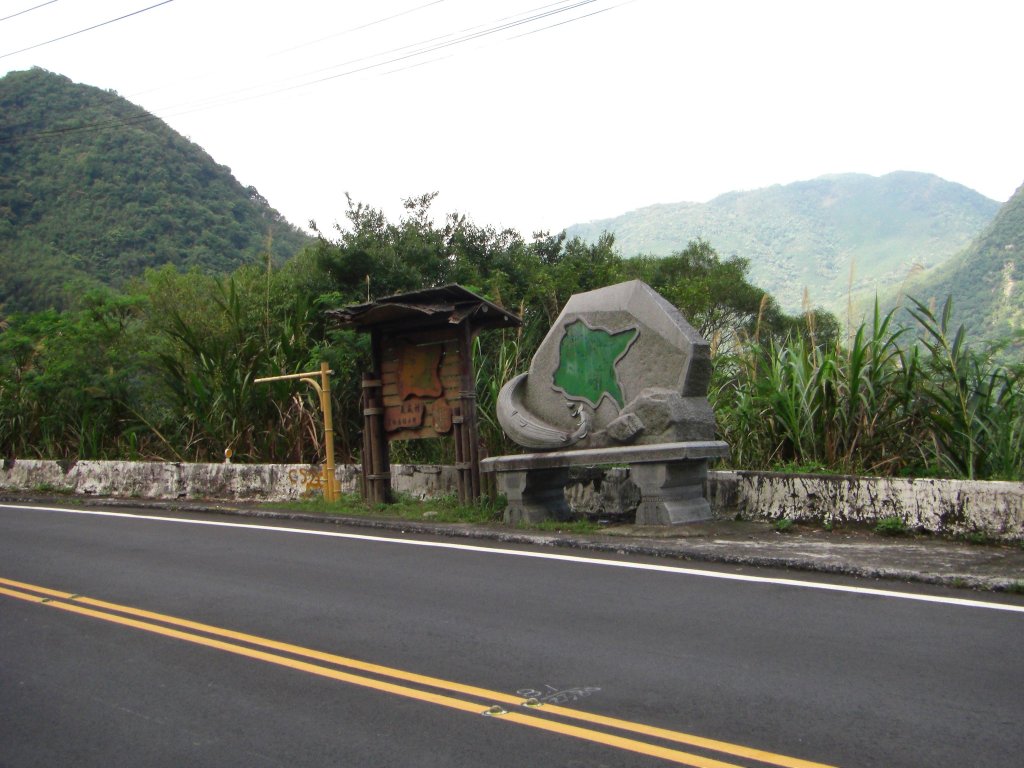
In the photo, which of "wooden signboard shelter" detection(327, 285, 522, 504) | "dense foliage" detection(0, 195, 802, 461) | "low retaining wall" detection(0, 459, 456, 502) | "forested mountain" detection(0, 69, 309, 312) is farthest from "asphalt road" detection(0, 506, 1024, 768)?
"forested mountain" detection(0, 69, 309, 312)

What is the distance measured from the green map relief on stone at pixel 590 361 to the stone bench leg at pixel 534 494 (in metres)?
0.92

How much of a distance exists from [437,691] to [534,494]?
17.9 ft

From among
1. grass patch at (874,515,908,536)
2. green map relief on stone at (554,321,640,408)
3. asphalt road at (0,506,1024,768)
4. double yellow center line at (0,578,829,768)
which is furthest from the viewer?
green map relief on stone at (554,321,640,408)

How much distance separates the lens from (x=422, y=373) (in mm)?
11578

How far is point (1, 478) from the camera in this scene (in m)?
17.6

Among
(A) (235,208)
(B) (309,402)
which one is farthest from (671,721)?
(A) (235,208)

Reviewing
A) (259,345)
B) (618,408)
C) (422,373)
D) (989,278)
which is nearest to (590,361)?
(618,408)

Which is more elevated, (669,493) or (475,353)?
(475,353)

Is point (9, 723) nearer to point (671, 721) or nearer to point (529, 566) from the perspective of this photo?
point (671, 721)

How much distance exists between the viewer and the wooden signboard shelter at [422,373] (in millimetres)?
11086

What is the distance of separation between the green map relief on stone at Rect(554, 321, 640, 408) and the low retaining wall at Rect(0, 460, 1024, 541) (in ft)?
3.57

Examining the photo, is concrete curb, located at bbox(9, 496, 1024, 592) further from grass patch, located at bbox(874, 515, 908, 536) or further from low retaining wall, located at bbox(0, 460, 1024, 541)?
low retaining wall, located at bbox(0, 460, 1024, 541)

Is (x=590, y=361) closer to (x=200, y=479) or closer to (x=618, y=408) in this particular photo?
(x=618, y=408)

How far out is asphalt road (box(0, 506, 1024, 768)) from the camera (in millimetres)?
4105
